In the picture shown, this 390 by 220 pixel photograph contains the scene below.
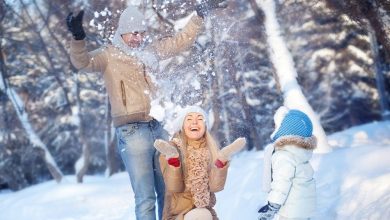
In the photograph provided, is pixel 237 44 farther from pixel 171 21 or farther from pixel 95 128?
pixel 95 128

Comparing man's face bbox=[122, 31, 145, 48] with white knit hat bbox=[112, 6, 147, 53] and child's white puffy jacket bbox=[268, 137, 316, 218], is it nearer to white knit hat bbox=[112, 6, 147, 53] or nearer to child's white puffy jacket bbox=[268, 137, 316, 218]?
white knit hat bbox=[112, 6, 147, 53]

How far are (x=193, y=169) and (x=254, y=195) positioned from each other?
1.99 metres

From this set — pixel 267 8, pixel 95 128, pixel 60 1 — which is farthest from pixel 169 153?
pixel 95 128

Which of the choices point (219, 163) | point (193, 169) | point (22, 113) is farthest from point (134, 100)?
point (22, 113)

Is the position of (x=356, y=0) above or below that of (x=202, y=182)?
above

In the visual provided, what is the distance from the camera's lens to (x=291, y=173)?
11.1 feet

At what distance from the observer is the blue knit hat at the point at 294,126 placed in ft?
11.6

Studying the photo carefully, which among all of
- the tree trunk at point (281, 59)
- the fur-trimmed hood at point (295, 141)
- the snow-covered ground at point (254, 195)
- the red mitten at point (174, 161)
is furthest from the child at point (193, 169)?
the tree trunk at point (281, 59)

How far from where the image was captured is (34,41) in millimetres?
14773

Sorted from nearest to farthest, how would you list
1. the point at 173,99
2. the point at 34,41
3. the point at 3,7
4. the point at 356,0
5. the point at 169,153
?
the point at 169,153 → the point at 356,0 → the point at 173,99 → the point at 3,7 → the point at 34,41

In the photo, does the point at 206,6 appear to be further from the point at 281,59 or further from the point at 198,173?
the point at 281,59

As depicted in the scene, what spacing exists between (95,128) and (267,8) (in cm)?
1453

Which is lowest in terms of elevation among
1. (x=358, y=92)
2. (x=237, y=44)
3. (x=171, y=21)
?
(x=358, y=92)

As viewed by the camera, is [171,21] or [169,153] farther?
[171,21]
